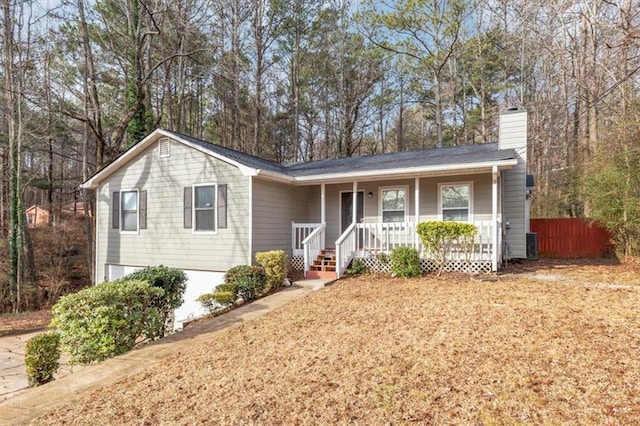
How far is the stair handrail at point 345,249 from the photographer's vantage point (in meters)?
9.38

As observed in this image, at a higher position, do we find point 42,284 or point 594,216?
point 594,216

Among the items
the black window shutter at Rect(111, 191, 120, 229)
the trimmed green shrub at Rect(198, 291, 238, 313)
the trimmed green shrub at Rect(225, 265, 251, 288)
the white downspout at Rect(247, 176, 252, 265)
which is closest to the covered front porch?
the white downspout at Rect(247, 176, 252, 265)

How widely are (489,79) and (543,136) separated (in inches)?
201

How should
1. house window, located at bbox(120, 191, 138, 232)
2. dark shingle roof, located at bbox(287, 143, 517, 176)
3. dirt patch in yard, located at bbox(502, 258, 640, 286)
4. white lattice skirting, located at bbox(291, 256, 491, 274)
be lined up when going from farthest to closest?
house window, located at bbox(120, 191, 138, 232), dark shingle roof, located at bbox(287, 143, 517, 176), white lattice skirting, located at bbox(291, 256, 491, 274), dirt patch in yard, located at bbox(502, 258, 640, 286)

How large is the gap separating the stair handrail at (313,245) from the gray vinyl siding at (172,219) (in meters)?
1.56

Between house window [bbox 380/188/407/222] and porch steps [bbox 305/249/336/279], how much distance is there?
208 centimetres

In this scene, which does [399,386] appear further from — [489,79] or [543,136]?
[489,79]

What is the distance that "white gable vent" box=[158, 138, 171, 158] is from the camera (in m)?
11.0

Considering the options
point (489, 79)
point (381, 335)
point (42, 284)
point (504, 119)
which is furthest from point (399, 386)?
point (489, 79)

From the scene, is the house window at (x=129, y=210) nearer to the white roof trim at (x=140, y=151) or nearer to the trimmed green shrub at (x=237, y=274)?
the white roof trim at (x=140, y=151)

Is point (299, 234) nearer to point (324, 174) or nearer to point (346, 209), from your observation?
point (346, 209)

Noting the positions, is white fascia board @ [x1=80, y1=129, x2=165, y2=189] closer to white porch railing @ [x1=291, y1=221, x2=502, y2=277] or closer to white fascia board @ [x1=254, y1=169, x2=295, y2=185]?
white fascia board @ [x1=254, y1=169, x2=295, y2=185]

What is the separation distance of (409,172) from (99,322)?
7.38 meters

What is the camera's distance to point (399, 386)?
3.44 m
